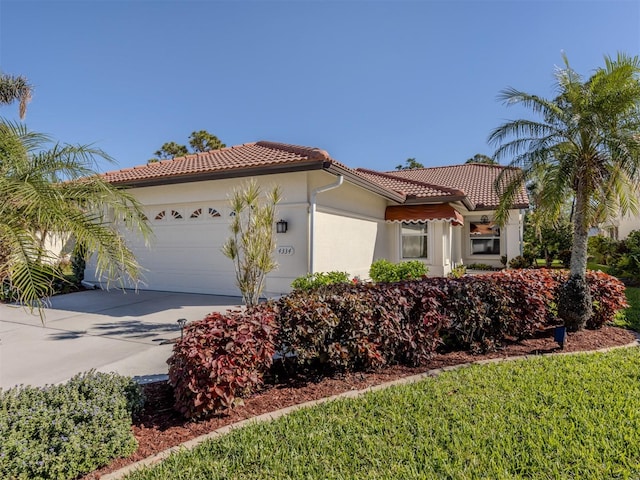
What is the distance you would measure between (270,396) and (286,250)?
8574 millimetres

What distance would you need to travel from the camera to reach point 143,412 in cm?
532

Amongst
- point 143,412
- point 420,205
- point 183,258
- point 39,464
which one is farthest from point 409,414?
point 420,205

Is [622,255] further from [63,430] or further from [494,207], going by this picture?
[63,430]

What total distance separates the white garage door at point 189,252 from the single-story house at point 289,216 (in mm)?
48

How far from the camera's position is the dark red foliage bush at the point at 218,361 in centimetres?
508

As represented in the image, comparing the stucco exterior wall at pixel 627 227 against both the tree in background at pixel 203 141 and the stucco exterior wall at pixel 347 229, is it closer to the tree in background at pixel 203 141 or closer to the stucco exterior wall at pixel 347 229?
the stucco exterior wall at pixel 347 229

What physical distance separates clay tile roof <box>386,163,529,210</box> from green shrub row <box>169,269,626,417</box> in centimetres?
1511

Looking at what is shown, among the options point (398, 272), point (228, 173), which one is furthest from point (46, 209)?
point (398, 272)

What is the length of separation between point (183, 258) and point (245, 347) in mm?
12525

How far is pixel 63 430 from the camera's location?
4.00 m

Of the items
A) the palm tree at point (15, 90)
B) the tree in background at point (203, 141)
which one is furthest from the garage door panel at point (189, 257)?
the tree in background at point (203, 141)

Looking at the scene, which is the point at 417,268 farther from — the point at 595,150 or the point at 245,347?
the point at 245,347

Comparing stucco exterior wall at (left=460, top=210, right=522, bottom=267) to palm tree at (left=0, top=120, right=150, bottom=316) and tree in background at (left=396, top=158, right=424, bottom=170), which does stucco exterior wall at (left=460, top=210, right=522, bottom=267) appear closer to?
palm tree at (left=0, top=120, right=150, bottom=316)

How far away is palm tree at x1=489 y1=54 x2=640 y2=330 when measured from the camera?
30.9 ft
